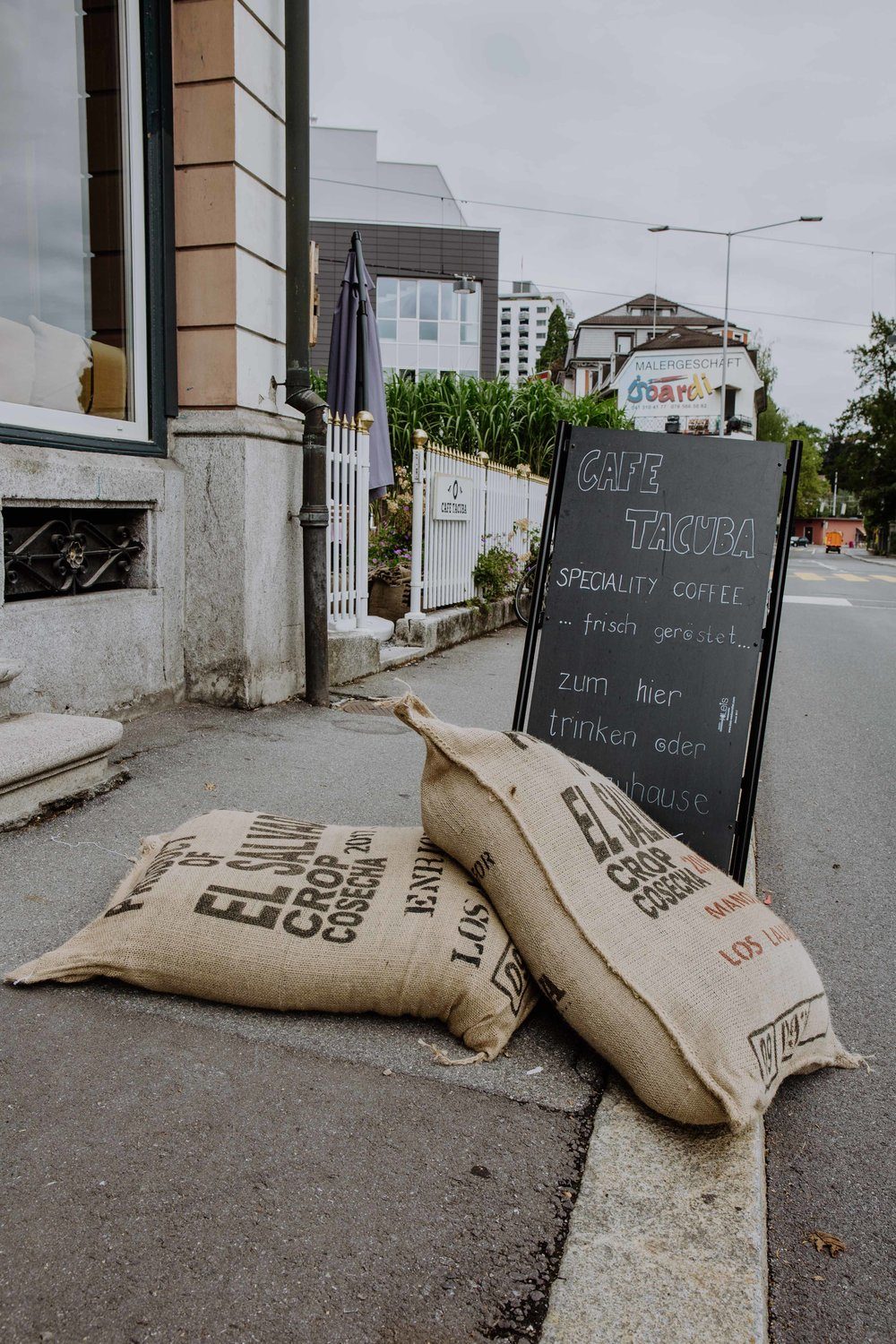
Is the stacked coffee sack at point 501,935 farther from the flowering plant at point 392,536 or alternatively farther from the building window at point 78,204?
the flowering plant at point 392,536

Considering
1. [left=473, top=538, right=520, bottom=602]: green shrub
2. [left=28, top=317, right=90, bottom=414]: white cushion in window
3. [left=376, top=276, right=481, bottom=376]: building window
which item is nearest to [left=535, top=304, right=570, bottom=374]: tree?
[left=376, top=276, right=481, bottom=376]: building window

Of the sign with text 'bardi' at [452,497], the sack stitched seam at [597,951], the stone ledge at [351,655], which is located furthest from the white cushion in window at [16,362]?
the sign with text 'bardi' at [452,497]

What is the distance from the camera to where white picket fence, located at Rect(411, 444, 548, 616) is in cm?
895

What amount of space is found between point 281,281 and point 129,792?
3.46m

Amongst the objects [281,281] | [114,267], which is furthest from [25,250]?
[281,281]

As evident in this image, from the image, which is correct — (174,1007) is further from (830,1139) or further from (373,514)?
(373,514)

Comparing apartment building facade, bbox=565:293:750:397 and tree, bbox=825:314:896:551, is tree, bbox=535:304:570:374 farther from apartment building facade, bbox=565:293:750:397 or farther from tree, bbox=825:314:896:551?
tree, bbox=825:314:896:551

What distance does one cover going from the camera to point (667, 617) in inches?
138

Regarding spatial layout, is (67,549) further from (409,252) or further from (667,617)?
(409,252)

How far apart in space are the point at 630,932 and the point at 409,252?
40.9 metres

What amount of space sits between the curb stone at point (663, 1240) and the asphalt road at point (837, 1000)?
8cm

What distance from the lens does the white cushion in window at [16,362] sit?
498 cm

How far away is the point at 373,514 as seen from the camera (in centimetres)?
990

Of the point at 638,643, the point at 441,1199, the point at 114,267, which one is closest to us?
the point at 441,1199
